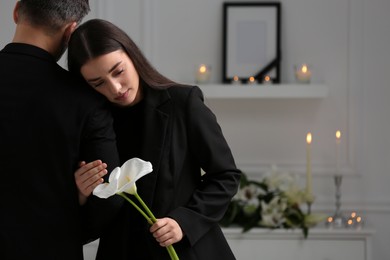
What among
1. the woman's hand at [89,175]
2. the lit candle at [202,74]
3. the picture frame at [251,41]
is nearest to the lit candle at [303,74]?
the picture frame at [251,41]

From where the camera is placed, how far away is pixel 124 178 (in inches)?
53.9

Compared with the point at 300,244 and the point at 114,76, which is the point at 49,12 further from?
the point at 300,244

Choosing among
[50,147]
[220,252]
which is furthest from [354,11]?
[50,147]

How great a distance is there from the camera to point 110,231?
1865mm

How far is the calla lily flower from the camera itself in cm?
133

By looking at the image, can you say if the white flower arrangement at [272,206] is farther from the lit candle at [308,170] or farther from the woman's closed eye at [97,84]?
the woman's closed eye at [97,84]

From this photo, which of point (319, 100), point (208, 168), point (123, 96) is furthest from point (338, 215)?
point (123, 96)

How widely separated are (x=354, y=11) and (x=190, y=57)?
0.88 m

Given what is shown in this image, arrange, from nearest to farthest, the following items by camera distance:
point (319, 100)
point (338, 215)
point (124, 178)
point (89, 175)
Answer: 1. point (124, 178)
2. point (89, 175)
3. point (338, 215)
4. point (319, 100)

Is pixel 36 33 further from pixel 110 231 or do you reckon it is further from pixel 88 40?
pixel 110 231

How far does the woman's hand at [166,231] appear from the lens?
5.24ft

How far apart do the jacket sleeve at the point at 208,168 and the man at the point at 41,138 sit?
244 millimetres

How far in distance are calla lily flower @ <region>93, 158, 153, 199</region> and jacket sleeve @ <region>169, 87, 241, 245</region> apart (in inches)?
17.6

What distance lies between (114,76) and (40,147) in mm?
258
